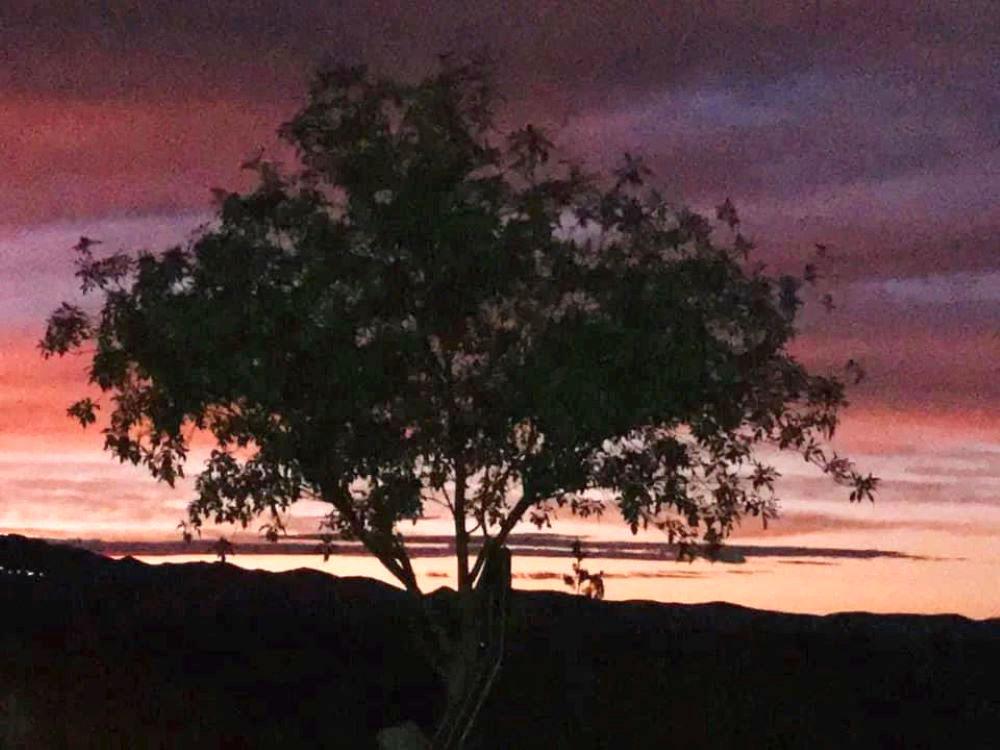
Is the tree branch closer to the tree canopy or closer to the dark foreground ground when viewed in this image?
the tree canopy

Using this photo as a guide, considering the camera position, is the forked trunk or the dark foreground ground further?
the dark foreground ground

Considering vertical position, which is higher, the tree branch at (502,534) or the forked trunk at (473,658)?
the tree branch at (502,534)

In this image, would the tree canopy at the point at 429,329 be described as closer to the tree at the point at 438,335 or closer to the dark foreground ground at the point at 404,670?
the tree at the point at 438,335

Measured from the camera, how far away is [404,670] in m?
50.3

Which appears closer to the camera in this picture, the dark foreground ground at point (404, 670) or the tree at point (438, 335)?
the tree at point (438, 335)

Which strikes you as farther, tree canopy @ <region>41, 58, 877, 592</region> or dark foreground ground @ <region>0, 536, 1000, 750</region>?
dark foreground ground @ <region>0, 536, 1000, 750</region>

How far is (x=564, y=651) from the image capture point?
55094mm

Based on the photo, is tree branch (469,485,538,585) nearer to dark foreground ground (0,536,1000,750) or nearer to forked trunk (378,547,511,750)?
forked trunk (378,547,511,750)

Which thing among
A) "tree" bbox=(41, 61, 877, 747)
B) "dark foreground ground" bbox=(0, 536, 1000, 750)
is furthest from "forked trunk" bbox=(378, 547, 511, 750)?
"dark foreground ground" bbox=(0, 536, 1000, 750)

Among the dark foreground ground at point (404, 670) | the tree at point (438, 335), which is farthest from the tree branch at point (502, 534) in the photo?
the dark foreground ground at point (404, 670)

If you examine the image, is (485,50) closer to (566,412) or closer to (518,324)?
(518,324)

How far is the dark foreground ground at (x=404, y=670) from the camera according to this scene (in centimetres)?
4703

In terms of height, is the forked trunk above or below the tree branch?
below

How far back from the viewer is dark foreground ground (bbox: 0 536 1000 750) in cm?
4703
